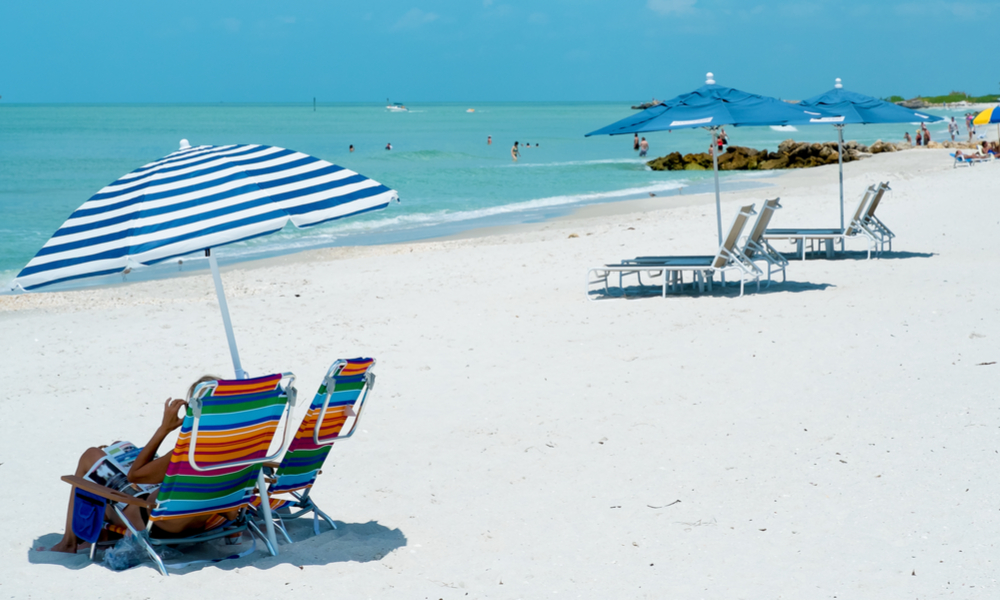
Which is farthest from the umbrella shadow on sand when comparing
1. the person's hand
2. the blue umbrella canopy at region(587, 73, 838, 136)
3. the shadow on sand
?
the shadow on sand

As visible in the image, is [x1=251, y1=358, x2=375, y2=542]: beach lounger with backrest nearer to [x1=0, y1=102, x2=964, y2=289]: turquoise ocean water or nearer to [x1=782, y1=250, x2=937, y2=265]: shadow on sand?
[x1=782, y1=250, x2=937, y2=265]: shadow on sand

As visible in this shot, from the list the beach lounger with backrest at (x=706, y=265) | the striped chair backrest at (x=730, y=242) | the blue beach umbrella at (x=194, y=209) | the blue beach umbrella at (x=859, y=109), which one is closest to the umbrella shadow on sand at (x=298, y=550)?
the blue beach umbrella at (x=194, y=209)

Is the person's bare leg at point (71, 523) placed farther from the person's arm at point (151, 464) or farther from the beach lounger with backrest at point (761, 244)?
the beach lounger with backrest at point (761, 244)

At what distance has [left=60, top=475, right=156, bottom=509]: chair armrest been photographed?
134 inches

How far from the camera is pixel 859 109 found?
9.71 m

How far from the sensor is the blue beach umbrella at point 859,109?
9.41 meters

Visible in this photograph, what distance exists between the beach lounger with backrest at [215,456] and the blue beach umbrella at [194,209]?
511mm

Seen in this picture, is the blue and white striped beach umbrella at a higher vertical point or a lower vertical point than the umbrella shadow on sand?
higher

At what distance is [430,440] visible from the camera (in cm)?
507

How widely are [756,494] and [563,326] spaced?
3.75m

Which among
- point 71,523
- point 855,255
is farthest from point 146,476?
point 855,255

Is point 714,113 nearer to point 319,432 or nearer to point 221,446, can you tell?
point 319,432

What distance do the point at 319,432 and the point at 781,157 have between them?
35304mm

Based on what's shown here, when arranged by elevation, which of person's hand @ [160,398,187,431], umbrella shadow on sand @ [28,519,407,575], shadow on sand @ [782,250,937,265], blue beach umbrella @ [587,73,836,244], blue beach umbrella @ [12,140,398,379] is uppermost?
blue beach umbrella @ [587,73,836,244]
